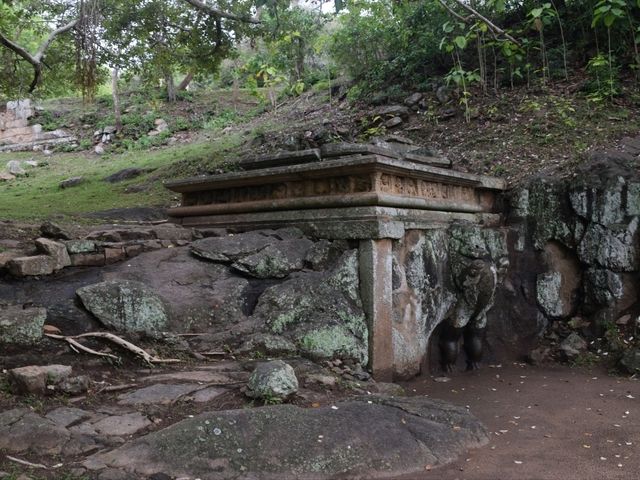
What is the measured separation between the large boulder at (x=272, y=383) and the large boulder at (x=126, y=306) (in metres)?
1.07

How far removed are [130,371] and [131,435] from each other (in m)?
0.92

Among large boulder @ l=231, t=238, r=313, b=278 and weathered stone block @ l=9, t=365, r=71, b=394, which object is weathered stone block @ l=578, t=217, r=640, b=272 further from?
weathered stone block @ l=9, t=365, r=71, b=394

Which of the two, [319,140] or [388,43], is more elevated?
[388,43]

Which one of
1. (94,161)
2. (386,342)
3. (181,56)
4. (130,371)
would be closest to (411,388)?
(386,342)

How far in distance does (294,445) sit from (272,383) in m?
0.56

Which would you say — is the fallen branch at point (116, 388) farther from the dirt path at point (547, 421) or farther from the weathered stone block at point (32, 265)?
the dirt path at point (547, 421)

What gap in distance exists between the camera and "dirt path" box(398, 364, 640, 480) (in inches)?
124

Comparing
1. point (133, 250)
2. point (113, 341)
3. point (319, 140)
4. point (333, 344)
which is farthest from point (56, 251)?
point (319, 140)

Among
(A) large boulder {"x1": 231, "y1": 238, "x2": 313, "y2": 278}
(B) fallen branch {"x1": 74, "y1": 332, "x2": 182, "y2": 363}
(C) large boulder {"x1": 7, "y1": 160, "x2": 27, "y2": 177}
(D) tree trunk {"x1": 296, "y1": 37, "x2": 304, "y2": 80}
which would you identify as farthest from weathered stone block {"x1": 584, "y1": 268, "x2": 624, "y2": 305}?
(C) large boulder {"x1": 7, "y1": 160, "x2": 27, "y2": 177}

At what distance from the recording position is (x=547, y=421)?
4199 millimetres

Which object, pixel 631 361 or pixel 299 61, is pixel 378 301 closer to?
pixel 631 361

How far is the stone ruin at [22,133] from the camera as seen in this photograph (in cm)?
1827

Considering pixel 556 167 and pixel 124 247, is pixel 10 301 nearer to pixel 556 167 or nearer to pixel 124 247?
pixel 124 247

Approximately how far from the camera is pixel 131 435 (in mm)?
2996
